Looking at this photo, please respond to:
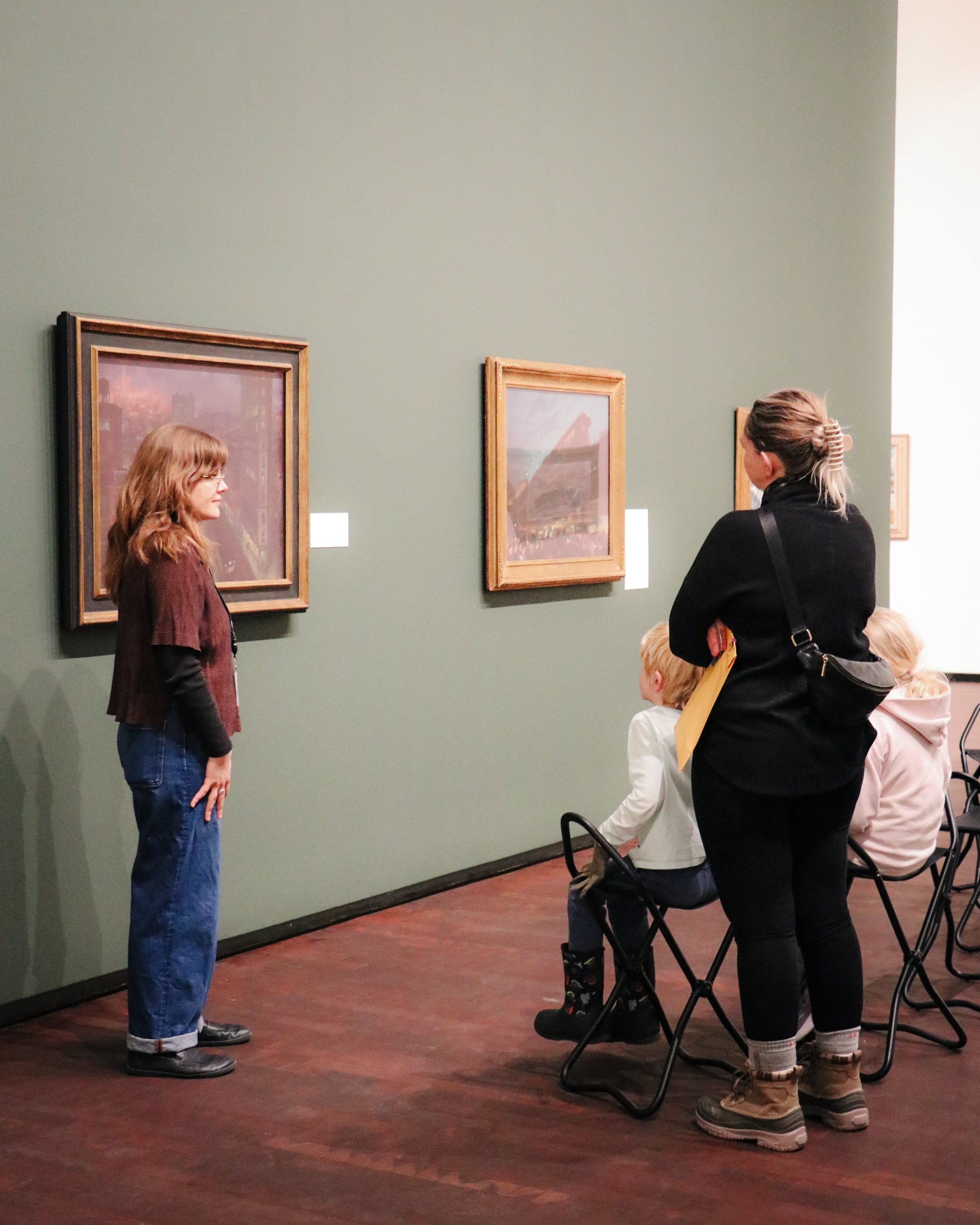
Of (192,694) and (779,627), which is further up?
(779,627)

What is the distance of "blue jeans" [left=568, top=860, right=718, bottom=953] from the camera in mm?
3418

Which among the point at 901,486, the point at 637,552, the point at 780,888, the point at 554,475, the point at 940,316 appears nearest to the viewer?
the point at 780,888

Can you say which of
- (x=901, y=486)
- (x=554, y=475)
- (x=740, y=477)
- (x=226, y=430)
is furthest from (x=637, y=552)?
(x=901, y=486)

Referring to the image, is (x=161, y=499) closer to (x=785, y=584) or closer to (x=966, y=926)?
(x=785, y=584)

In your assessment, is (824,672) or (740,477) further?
(740,477)

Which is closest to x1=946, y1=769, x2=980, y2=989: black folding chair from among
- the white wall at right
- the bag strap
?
the bag strap

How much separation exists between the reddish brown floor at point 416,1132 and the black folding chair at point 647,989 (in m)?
0.05

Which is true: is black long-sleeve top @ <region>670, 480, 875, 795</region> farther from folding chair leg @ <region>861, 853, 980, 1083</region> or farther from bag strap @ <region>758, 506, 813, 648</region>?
folding chair leg @ <region>861, 853, 980, 1083</region>

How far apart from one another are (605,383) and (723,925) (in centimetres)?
259

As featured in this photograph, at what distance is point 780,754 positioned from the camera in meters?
3.00

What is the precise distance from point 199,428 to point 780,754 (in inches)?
91.9

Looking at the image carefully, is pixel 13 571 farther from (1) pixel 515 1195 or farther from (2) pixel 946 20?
(2) pixel 946 20

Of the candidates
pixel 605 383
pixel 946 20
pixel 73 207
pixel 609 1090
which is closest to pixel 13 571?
pixel 73 207

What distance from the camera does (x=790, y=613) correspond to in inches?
117
